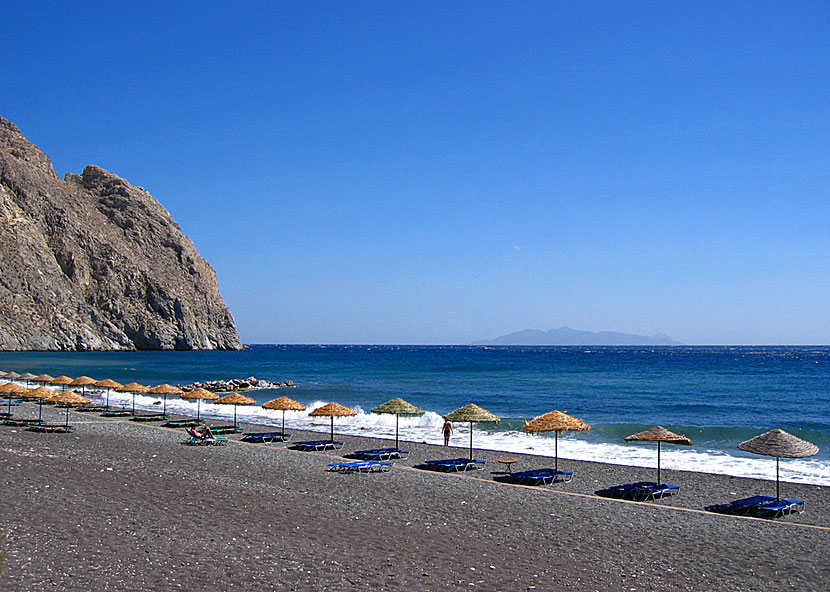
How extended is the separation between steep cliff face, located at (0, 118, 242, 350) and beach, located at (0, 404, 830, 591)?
270 feet

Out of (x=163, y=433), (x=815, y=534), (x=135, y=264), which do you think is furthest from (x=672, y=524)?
(x=135, y=264)

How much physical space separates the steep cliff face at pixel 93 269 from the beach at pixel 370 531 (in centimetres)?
8232

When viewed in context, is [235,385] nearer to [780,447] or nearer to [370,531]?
[370,531]

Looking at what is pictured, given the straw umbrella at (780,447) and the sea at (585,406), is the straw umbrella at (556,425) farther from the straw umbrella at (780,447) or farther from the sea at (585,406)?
the sea at (585,406)

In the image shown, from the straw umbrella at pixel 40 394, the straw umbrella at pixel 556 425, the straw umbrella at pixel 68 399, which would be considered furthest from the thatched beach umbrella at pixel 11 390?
the straw umbrella at pixel 556 425

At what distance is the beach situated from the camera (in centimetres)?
898

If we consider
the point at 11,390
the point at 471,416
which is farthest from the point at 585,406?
the point at 11,390

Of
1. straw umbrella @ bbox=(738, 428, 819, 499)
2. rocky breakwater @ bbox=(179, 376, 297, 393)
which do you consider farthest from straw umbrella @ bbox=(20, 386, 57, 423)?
straw umbrella @ bbox=(738, 428, 819, 499)

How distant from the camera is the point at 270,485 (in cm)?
1525

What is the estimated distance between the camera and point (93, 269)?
340ft

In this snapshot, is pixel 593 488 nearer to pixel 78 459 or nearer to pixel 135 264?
pixel 78 459

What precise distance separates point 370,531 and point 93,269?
105 metres

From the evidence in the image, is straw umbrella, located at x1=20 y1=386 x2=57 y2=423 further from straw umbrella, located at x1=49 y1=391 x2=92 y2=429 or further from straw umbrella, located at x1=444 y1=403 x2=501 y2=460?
straw umbrella, located at x1=444 y1=403 x2=501 y2=460

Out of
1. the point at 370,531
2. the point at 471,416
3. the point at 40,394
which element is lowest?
the point at 370,531
